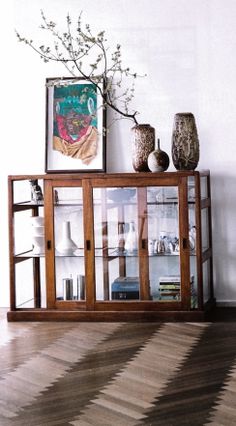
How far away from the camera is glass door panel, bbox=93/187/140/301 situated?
6.63 metres

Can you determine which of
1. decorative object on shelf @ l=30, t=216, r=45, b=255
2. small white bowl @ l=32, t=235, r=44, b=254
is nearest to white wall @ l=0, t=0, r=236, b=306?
decorative object on shelf @ l=30, t=216, r=45, b=255

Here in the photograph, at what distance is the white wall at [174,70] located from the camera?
7.00m

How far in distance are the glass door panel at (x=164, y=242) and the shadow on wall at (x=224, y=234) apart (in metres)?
0.63

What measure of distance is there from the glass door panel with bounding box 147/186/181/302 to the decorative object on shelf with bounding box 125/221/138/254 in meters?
0.11

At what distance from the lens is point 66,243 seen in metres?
6.75

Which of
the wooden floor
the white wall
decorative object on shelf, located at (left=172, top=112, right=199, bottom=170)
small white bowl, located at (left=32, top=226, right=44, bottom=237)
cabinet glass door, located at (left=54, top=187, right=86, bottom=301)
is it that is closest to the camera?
the wooden floor

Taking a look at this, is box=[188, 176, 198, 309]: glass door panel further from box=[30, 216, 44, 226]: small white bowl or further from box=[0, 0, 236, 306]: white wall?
box=[30, 216, 44, 226]: small white bowl

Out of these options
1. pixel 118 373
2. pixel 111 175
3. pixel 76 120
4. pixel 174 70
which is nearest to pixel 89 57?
pixel 76 120

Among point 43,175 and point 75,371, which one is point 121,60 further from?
point 75,371

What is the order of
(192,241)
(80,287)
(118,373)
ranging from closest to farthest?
(118,373), (192,241), (80,287)

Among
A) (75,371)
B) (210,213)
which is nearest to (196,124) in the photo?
(210,213)

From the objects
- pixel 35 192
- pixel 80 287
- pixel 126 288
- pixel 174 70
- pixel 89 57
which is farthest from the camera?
pixel 89 57

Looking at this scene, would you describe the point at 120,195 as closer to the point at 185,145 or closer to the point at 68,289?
the point at 185,145

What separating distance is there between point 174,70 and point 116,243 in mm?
1489
